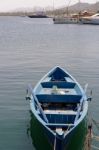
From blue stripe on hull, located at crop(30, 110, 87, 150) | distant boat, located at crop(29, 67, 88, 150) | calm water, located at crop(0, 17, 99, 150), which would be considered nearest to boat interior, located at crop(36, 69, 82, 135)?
distant boat, located at crop(29, 67, 88, 150)

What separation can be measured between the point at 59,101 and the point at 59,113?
210 centimetres

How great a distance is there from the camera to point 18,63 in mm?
40625

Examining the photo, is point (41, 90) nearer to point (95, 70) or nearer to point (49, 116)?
point (49, 116)

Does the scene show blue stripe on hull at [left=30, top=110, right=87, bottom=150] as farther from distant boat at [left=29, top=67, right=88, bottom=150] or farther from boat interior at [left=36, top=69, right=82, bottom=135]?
boat interior at [left=36, top=69, right=82, bottom=135]

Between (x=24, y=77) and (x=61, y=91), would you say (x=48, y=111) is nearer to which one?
(x=61, y=91)

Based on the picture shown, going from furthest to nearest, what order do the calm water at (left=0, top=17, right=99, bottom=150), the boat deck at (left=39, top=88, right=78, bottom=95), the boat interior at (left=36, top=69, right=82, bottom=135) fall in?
the boat deck at (left=39, top=88, right=78, bottom=95) < the calm water at (left=0, top=17, right=99, bottom=150) < the boat interior at (left=36, top=69, right=82, bottom=135)

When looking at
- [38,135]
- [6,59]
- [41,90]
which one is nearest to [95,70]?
[6,59]

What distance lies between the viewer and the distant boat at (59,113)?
610 inches

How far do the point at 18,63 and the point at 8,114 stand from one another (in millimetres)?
18283

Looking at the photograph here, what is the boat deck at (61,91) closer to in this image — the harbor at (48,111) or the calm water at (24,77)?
the harbor at (48,111)

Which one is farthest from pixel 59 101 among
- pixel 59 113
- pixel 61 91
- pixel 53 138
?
pixel 53 138

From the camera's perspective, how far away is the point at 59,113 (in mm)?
Result: 18344

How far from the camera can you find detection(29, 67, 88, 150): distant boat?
15500 millimetres

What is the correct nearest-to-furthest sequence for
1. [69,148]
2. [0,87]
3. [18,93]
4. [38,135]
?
[69,148]
[38,135]
[18,93]
[0,87]
